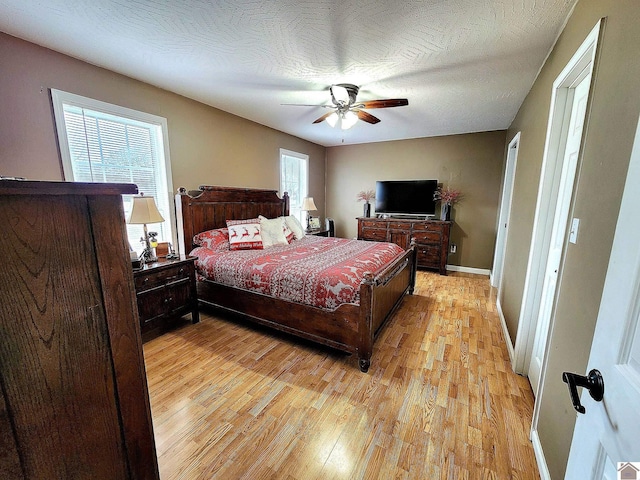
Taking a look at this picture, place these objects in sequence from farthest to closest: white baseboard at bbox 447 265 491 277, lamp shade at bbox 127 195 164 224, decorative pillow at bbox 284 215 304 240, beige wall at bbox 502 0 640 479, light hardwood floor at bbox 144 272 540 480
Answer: white baseboard at bbox 447 265 491 277, decorative pillow at bbox 284 215 304 240, lamp shade at bbox 127 195 164 224, light hardwood floor at bbox 144 272 540 480, beige wall at bbox 502 0 640 479

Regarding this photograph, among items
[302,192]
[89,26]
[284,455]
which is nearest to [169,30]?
[89,26]

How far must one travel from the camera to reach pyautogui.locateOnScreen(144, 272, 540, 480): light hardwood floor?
54.7 inches

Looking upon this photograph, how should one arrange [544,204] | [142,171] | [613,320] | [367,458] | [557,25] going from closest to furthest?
[613,320], [367,458], [557,25], [544,204], [142,171]

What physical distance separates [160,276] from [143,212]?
616 mm

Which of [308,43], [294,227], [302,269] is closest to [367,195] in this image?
[294,227]

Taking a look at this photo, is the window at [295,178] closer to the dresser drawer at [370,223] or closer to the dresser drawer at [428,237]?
the dresser drawer at [370,223]

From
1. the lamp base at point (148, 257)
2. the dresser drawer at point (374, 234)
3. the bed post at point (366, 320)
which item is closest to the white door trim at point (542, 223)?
the bed post at point (366, 320)

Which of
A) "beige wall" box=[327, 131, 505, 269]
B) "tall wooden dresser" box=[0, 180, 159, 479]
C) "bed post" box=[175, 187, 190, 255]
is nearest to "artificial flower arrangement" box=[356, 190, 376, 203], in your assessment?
"beige wall" box=[327, 131, 505, 269]

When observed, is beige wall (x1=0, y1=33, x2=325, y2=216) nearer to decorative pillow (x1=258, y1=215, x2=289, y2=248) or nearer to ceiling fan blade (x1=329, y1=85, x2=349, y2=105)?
decorative pillow (x1=258, y1=215, x2=289, y2=248)

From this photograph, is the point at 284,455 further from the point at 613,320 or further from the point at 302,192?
the point at 302,192

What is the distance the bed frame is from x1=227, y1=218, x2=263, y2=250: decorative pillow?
0.38 metres

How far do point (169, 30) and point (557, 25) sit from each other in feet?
8.52

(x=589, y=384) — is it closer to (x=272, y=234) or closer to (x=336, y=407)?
(x=336, y=407)

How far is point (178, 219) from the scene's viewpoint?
3.11m
